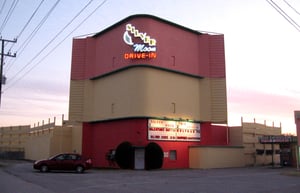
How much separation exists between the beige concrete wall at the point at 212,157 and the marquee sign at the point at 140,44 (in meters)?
11.1

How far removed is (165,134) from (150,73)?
21.1 feet

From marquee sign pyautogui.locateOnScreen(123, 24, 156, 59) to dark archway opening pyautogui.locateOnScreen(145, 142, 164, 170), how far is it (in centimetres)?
902

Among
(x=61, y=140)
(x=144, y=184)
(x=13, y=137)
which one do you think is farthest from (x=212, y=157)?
(x=13, y=137)

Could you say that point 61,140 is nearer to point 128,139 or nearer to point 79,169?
point 128,139

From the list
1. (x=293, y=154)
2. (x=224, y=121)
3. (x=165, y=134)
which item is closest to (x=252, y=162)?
(x=293, y=154)

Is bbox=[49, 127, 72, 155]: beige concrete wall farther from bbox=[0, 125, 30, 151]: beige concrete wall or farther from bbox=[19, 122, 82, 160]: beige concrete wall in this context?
bbox=[0, 125, 30, 151]: beige concrete wall

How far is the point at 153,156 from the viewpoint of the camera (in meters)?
37.2

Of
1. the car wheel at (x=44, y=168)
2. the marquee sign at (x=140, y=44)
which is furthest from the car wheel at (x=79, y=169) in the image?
the marquee sign at (x=140, y=44)

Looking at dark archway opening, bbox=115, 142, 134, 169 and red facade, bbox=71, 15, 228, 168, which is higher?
red facade, bbox=71, 15, 228, 168

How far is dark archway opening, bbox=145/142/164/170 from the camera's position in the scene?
37.1 meters

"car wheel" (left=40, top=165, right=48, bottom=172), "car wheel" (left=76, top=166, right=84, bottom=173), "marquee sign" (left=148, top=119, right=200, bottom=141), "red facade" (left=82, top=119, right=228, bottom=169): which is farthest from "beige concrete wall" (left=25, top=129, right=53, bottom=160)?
"car wheel" (left=76, top=166, right=84, bottom=173)

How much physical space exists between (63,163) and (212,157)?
16294 millimetres

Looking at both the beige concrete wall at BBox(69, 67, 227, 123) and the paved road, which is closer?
the paved road

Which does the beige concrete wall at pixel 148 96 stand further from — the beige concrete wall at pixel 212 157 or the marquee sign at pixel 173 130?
the beige concrete wall at pixel 212 157
